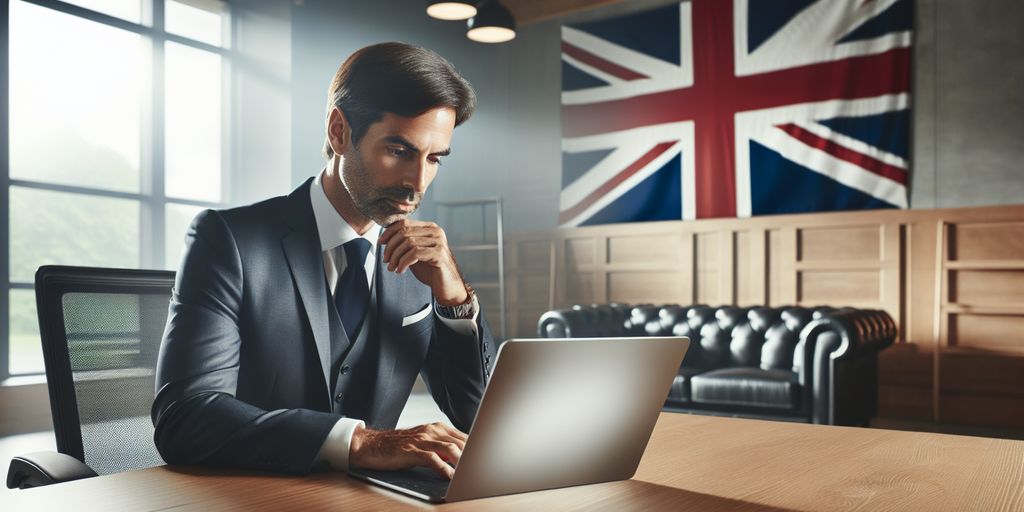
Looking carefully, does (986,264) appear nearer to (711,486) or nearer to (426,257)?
(426,257)

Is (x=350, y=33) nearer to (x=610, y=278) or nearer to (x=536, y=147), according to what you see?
(x=536, y=147)

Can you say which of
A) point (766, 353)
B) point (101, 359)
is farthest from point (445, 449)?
point (766, 353)

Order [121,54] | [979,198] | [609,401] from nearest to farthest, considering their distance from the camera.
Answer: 1. [609,401]
2. [979,198]
3. [121,54]

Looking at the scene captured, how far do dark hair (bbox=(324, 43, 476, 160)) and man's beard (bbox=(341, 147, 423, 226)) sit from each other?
0.14 ft

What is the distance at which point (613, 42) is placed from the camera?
690 centimetres

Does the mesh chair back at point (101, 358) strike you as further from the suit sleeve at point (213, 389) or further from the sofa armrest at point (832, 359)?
the sofa armrest at point (832, 359)

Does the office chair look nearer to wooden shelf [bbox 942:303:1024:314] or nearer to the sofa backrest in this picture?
the sofa backrest

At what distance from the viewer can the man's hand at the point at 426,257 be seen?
120cm

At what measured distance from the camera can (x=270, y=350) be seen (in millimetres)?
1218

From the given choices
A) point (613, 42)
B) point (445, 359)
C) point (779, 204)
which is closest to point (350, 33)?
point (613, 42)

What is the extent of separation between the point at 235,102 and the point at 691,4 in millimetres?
3754

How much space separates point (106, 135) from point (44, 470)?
5.37 metres

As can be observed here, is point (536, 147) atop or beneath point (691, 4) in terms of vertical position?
beneath

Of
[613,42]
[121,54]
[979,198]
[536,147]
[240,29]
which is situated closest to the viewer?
[979,198]
